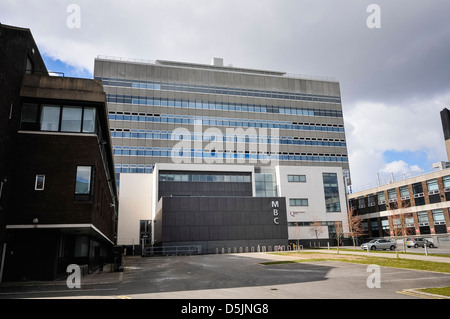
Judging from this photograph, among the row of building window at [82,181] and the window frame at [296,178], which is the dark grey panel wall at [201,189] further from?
the row of building window at [82,181]

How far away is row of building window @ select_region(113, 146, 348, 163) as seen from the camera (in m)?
74.6

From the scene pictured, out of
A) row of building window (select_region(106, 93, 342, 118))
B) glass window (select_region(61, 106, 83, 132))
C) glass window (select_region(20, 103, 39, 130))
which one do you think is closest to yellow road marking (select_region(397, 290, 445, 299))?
glass window (select_region(61, 106, 83, 132))

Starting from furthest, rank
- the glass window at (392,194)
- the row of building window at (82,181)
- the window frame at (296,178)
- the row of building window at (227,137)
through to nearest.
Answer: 1. the row of building window at (227,137)
2. the window frame at (296,178)
3. the glass window at (392,194)
4. the row of building window at (82,181)

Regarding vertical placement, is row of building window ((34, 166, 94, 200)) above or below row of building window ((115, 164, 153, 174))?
below

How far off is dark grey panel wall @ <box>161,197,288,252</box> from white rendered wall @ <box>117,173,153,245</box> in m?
16.4

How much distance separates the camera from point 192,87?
272 feet

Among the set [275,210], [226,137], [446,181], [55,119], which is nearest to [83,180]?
[55,119]

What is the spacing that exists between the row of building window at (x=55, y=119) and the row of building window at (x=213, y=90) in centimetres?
6106

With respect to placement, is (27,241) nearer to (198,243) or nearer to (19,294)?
(19,294)

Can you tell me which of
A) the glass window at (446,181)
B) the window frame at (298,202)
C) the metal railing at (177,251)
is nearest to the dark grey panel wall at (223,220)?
the metal railing at (177,251)

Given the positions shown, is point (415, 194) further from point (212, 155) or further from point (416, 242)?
point (212, 155)

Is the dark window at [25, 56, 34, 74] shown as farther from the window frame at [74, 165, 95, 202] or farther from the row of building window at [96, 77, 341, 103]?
Result: the row of building window at [96, 77, 341, 103]

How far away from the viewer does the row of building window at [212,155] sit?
74.6 m
